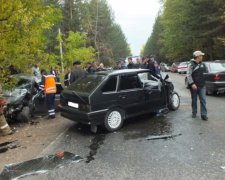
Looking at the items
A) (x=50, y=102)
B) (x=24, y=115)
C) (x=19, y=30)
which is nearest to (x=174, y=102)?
(x=50, y=102)

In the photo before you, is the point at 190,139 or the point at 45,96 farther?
the point at 45,96

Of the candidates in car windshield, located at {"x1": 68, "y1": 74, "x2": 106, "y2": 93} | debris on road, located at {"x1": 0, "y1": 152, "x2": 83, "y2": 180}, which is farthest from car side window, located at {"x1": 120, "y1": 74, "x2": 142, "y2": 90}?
debris on road, located at {"x1": 0, "y1": 152, "x2": 83, "y2": 180}

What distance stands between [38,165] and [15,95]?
5.04m

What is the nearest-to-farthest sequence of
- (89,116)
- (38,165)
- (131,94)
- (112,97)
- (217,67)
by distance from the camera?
(38,165)
(89,116)
(112,97)
(131,94)
(217,67)

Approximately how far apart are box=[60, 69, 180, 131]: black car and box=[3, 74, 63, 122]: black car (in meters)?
2.09

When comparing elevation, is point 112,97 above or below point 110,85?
below

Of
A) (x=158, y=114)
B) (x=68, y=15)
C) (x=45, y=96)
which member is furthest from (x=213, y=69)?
(x=68, y=15)

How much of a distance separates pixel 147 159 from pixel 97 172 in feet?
3.53

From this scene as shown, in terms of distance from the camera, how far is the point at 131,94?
8.91 metres

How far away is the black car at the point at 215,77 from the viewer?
13.8m

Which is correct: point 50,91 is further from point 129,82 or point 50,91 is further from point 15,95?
point 129,82

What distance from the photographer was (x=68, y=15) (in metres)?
45.8

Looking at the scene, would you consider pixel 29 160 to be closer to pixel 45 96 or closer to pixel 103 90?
pixel 103 90

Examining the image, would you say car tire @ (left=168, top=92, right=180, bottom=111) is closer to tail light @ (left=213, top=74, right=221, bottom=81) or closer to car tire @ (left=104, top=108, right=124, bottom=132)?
car tire @ (left=104, top=108, right=124, bottom=132)
